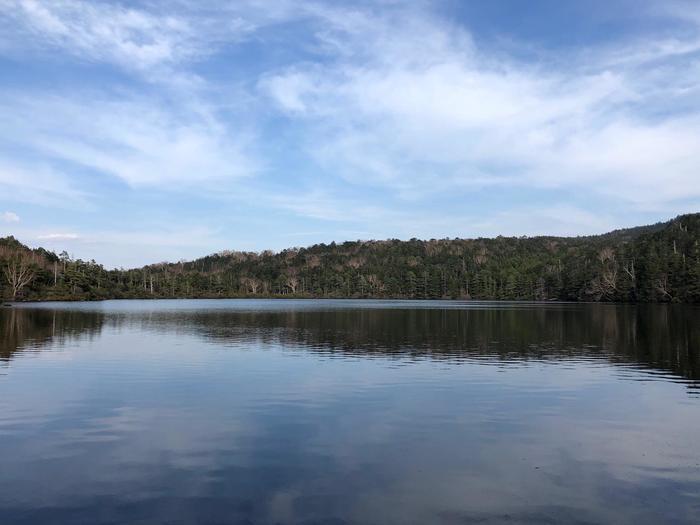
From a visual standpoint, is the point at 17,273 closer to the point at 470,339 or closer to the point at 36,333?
the point at 36,333

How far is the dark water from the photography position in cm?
928

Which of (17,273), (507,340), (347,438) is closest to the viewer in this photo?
(347,438)

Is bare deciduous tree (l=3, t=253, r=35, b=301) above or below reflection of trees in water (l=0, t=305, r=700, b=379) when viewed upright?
above

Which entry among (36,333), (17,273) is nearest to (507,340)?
(36,333)

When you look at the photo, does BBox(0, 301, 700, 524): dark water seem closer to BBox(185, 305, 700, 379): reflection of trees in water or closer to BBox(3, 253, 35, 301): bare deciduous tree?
BBox(185, 305, 700, 379): reflection of trees in water

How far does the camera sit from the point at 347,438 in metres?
13.4

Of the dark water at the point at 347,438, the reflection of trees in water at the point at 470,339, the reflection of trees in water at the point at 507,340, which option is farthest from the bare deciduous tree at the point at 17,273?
the dark water at the point at 347,438

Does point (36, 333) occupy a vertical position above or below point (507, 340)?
above

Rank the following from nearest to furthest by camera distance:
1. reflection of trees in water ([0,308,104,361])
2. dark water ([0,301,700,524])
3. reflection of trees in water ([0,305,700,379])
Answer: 1. dark water ([0,301,700,524])
2. reflection of trees in water ([0,305,700,379])
3. reflection of trees in water ([0,308,104,361])

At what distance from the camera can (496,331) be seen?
45.3m

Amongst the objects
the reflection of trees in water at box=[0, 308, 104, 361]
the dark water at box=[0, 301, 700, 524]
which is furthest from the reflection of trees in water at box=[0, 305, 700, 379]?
the dark water at box=[0, 301, 700, 524]

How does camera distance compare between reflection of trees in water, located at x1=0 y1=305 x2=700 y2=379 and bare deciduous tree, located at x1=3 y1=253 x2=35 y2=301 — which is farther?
bare deciduous tree, located at x1=3 y1=253 x2=35 y2=301

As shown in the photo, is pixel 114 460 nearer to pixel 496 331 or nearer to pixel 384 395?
pixel 384 395

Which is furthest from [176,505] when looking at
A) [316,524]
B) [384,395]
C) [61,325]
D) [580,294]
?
[580,294]
